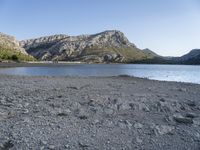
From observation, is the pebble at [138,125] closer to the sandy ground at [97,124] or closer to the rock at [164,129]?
the sandy ground at [97,124]

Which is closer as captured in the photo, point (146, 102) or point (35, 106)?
point (35, 106)

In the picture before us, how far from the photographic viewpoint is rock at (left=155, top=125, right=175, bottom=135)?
1561cm

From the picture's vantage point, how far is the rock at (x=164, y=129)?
15.6 metres

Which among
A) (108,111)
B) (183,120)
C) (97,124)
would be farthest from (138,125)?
(108,111)

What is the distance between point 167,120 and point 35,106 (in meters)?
7.77

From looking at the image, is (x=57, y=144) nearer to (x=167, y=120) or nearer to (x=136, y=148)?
(x=136, y=148)

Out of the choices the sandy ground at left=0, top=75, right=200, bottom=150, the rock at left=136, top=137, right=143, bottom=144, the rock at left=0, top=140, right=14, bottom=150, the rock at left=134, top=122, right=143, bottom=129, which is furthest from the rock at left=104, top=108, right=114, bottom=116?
the rock at left=0, top=140, right=14, bottom=150

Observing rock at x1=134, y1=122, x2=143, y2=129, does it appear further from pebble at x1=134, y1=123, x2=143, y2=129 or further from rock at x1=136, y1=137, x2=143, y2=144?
rock at x1=136, y1=137, x2=143, y2=144

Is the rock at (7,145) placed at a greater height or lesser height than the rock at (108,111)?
lesser

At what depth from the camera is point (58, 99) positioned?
2258 centimetres

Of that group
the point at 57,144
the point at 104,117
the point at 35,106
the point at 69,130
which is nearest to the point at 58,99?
the point at 35,106

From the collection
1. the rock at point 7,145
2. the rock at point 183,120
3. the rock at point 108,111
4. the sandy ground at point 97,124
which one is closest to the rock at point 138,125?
the sandy ground at point 97,124

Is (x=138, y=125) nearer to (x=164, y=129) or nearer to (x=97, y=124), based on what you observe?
(x=164, y=129)

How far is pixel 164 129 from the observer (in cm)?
1592
